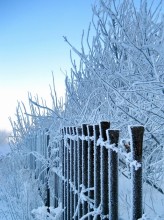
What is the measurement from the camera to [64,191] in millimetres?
4527

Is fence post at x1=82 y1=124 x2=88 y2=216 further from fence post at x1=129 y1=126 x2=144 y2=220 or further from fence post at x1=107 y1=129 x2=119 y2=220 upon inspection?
fence post at x1=129 y1=126 x2=144 y2=220

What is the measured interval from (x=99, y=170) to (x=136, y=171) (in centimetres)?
92

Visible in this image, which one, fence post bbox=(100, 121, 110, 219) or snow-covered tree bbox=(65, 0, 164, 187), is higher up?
snow-covered tree bbox=(65, 0, 164, 187)

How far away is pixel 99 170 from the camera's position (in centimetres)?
277

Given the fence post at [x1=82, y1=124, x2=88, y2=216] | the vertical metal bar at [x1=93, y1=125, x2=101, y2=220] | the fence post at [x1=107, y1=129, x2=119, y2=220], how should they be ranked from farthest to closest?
1. the fence post at [x1=82, y1=124, x2=88, y2=216]
2. the vertical metal bar at [x1=93, y1=125, x2=101, y2=220]
3. the fence post at [x1=107, y1=129, x2=119, y2=220]

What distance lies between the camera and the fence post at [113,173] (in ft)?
7.23

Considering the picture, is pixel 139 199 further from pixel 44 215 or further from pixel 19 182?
pixel 19 182

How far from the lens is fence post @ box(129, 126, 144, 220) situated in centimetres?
187

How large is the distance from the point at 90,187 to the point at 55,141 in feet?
10.3

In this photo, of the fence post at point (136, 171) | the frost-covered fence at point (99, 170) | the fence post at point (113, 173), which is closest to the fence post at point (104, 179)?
the frost-covered fence at point (99, 170)

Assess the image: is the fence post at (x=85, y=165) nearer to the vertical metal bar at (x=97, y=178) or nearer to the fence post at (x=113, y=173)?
the vertical metal bar at (x=97, y=178)

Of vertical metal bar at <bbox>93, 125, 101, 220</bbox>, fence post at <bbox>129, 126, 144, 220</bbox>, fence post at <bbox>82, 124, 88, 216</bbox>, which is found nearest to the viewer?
fence post at <bbox>129, 126, 144, 220</bbox>

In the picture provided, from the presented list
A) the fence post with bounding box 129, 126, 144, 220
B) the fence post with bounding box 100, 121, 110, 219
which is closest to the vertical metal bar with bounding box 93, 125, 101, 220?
the fence post with bounding box 100, 121, 110, 219

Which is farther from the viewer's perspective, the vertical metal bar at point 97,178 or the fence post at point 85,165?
the fence post at point 85,165
